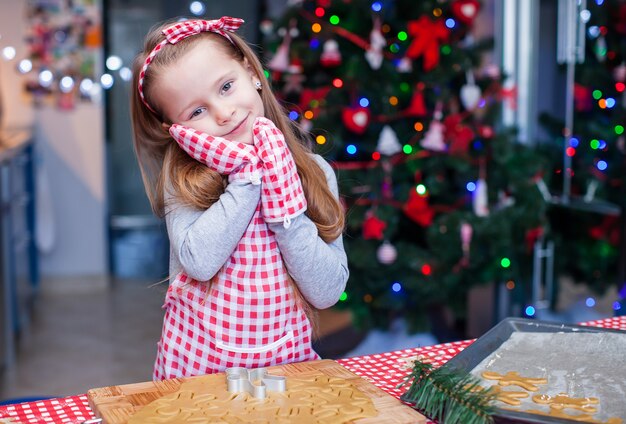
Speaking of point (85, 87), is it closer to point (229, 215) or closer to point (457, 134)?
point (457, 134)

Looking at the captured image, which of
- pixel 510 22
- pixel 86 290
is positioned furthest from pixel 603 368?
pixel 86 290

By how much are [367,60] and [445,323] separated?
129cm

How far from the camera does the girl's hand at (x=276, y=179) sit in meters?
1.19

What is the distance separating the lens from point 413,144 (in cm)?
318

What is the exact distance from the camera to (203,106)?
4.02 feet

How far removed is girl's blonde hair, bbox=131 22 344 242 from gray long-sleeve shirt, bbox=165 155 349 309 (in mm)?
33

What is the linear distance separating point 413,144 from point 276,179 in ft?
6.70

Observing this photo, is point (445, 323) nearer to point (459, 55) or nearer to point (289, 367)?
point (459, 55)

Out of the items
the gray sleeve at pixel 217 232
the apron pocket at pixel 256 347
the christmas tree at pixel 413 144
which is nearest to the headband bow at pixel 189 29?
the gray sleeve at pixel 217 232

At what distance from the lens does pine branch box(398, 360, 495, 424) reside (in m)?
0.93

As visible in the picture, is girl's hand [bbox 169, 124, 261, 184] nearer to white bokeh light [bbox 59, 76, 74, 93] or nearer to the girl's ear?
the girl's ear

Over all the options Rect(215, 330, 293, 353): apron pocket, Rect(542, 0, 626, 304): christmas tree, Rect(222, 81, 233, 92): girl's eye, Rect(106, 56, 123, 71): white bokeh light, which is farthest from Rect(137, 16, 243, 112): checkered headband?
Rect(106, 56, 123, 71): white bokeh light

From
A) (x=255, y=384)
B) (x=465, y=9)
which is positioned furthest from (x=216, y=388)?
(x=465, y=9)

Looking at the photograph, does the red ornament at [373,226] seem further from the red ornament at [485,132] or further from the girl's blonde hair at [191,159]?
the girl's blonde hair at [191,159]
